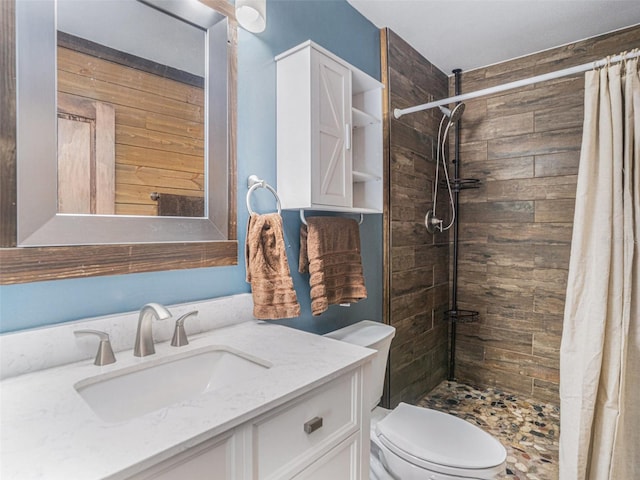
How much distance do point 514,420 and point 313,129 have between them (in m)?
2.12

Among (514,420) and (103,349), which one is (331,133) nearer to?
(103,349)

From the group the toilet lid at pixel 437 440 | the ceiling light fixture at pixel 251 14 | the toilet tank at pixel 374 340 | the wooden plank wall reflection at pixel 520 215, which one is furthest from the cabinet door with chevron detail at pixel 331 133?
the wooden plank wall reflection at pixel 520 215

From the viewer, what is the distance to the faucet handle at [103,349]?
0.91 meters

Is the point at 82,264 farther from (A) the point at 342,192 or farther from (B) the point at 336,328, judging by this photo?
(B) the point at 336,328

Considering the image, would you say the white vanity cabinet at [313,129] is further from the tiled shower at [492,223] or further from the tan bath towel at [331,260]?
the tiled shower at [492,223]

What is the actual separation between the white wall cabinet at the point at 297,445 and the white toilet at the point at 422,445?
1.08ft

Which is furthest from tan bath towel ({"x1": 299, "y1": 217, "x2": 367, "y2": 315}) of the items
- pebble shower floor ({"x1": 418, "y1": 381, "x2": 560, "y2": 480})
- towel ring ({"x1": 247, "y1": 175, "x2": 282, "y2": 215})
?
pebble shower floor ({"x1": 418, "y1": 381, "x2": 560, "y2": 480})

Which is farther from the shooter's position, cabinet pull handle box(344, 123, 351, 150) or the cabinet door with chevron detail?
cabinet pull handle box(344, 123, 351, 150)

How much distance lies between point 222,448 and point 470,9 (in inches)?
89.6

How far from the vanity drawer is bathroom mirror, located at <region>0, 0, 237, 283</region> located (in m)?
0.60

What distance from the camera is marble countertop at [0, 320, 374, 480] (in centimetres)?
55

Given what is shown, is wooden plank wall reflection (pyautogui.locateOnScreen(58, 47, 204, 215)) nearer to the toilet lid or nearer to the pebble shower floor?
the toilet lid

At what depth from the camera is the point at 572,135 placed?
2273 millimetres

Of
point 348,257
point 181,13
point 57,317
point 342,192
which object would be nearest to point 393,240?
point 348,257
